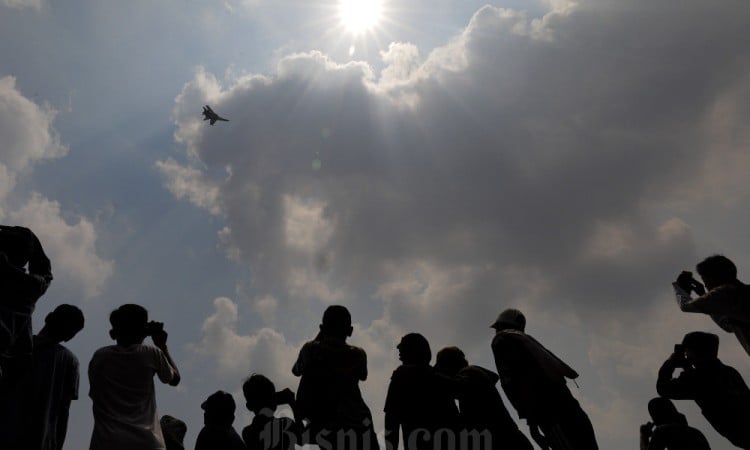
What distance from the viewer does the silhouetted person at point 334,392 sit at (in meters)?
4.88

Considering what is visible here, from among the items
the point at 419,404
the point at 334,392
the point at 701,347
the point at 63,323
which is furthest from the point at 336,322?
the point at 701,347

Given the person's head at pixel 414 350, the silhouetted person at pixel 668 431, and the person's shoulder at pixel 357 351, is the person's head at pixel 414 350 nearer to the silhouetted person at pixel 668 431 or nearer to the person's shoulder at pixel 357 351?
the person's shoulder at pixel 357 351

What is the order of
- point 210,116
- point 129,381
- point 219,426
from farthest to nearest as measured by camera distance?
1. point 210,116
2. point 219,426
3. point 129,381

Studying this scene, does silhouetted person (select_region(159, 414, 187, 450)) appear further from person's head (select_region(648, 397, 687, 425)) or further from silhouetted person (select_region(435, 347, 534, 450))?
person's head (select_region(648, 397, 687, 425))

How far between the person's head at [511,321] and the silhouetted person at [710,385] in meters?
1.67

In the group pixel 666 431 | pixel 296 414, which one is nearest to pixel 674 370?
pixel 666 431

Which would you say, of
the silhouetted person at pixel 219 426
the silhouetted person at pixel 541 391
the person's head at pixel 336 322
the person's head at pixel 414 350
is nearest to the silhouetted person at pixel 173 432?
the silhouetted person at pixel 219 426

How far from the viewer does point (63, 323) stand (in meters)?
4.78

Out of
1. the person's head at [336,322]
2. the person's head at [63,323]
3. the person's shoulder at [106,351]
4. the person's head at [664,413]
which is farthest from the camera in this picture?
the person's head at [664,413]

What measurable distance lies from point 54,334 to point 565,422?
5.43 meters

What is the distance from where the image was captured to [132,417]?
444cm

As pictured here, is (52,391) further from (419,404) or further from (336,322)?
(419,404)

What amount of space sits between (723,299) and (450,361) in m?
3.19

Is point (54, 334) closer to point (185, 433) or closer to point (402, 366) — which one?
point (185, 433)
